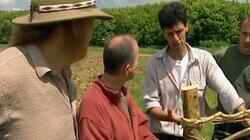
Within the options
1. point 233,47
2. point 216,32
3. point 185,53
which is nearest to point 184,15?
point 185,53

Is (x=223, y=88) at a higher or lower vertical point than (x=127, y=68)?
lower

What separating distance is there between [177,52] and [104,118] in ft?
3.68

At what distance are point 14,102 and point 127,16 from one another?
24251mm

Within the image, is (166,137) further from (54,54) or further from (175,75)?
(54,54)

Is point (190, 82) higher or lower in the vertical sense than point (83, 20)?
lower

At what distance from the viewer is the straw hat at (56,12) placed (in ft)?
9.09

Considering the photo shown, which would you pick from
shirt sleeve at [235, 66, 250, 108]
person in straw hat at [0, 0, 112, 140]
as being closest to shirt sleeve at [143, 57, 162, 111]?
shirt sleeve at [235, 66, 250, 108]

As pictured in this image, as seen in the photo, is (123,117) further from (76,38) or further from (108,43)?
(76,38)

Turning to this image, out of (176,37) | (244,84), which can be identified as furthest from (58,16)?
(244,84)

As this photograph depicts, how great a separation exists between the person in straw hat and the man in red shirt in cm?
26

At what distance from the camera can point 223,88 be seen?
412 centimetres

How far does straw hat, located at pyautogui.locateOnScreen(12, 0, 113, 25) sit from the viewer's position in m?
2.77

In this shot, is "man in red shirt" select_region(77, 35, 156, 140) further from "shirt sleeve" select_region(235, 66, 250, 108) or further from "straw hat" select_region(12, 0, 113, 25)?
"shirt sleeve" select_region(235, 66, 250, 108)

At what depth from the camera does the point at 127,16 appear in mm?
26844
